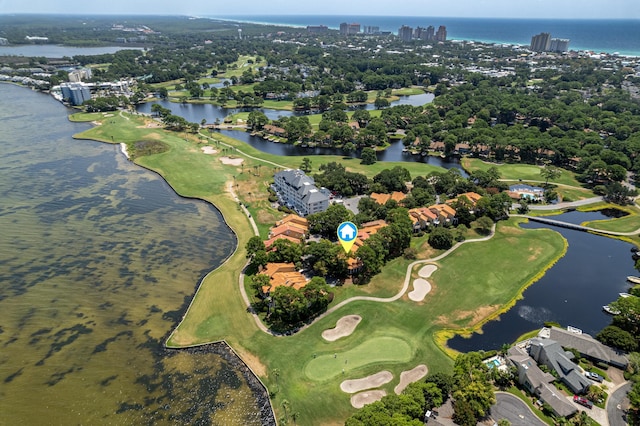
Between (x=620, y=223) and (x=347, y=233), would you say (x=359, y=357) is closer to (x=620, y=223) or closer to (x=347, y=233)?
(x=347, y=233)

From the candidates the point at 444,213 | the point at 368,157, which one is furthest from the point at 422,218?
the point at 368,157

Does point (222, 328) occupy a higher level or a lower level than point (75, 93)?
lower

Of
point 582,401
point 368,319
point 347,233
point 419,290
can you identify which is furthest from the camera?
point 419,290

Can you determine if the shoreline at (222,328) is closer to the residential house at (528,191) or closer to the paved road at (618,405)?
the paved road at (618,405)

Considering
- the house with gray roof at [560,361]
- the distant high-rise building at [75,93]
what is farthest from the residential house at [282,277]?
the distant high-rise building at [75,93]

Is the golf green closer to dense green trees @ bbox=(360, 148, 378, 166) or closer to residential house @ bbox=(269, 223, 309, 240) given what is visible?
residential house @ bbox=(269, 223, 309, 240)

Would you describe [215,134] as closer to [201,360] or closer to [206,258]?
[206,258]
